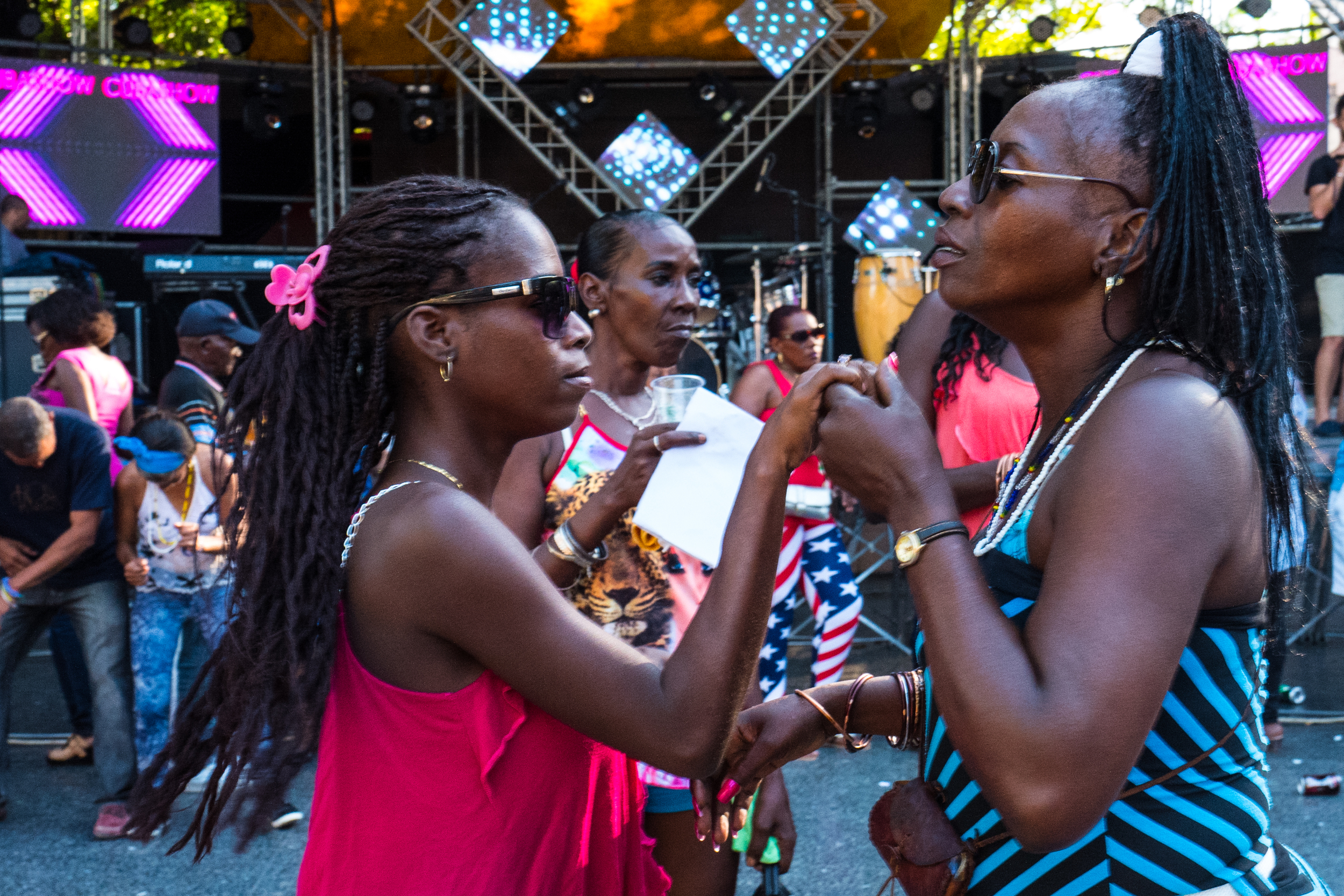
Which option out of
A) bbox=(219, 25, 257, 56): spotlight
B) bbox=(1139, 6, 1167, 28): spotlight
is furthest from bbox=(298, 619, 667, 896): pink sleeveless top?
bbox=(219, 25, 257, 56): spotlight

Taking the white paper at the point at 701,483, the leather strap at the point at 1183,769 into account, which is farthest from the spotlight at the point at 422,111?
the leather strap at the point at 1183,769

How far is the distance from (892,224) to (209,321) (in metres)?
6.16

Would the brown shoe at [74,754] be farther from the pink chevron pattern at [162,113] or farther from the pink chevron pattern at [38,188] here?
the pink chevron pattern at [162,113]

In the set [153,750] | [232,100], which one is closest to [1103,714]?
[153,750]

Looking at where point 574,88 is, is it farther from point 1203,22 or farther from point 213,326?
point 1203,22

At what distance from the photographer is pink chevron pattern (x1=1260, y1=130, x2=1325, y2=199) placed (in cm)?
1129

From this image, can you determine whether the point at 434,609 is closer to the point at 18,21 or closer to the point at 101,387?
the point at 101,387

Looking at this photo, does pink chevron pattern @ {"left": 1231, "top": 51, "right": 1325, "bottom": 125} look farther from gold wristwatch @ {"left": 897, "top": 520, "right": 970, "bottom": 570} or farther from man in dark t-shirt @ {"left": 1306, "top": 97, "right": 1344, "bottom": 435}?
gold wristwatch @ {"left": 897, "top": 520, "right": 970, "bottom": 570}

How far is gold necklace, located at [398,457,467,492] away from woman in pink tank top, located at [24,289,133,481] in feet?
17.2

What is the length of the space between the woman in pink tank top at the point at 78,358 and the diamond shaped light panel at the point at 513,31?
18.6 ft

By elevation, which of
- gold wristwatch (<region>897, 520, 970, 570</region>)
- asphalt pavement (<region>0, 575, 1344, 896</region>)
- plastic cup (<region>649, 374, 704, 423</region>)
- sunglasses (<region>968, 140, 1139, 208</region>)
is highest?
sunglasses (<region>968, 140, 1139, 208</region>)

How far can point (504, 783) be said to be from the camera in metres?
1.63

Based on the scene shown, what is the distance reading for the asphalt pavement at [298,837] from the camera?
14.4 ft

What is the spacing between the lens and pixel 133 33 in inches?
504
